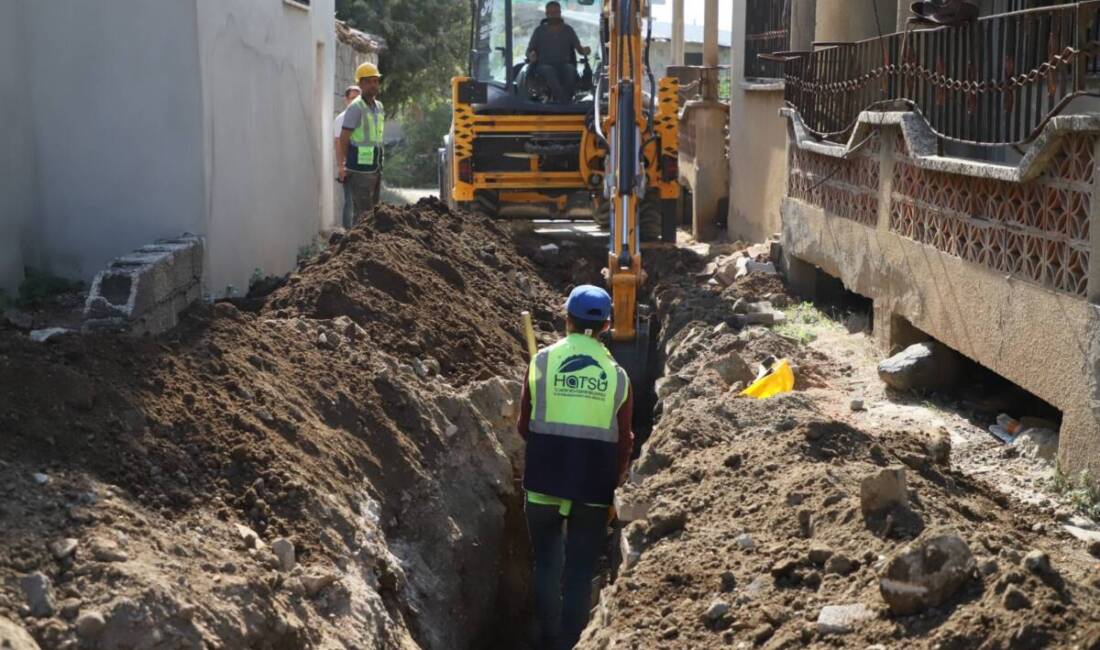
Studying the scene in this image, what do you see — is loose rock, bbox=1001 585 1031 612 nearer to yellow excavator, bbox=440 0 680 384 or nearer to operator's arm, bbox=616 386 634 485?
operator's arm, bbox=616 386 634 485

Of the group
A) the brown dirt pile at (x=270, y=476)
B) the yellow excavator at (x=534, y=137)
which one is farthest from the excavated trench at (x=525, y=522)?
the yellow excavator at (x=534, y=137)

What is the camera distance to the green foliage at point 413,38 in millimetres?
30000

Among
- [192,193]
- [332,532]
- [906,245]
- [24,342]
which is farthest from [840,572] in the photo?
[192,193]

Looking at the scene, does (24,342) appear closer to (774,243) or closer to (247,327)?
(247,327)

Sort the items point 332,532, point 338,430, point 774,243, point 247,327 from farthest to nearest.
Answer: point 774,243, point 247,327, point 338,430, point 332,532

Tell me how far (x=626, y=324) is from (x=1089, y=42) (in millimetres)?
4609

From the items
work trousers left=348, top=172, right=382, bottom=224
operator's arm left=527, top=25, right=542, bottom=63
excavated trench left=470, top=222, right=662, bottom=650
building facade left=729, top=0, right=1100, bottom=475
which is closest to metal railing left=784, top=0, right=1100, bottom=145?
building facade left=729, top=0, right=1100, bottom=475

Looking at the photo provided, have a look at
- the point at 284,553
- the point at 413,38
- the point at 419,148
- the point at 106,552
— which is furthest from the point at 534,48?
the point at 419,148

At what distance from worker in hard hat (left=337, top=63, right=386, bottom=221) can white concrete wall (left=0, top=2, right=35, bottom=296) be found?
469 cm

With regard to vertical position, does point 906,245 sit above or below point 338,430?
above

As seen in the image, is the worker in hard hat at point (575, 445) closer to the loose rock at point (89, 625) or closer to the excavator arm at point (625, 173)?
the loose rock at point (89, 625)

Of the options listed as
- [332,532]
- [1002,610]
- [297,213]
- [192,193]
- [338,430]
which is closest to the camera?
[1002,610]

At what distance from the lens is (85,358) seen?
627 cm

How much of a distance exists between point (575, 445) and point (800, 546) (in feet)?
5.92
